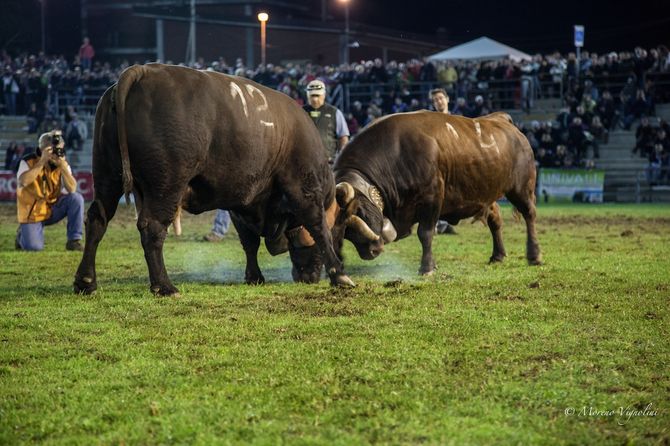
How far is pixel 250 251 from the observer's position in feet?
33.3

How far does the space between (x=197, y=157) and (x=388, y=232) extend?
288cm

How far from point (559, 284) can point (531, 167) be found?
319 centimetres

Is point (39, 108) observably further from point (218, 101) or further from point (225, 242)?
point (218, 101)

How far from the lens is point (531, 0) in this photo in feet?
173

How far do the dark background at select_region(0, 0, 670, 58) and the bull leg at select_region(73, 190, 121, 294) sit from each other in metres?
43.3

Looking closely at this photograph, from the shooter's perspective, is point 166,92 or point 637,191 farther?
point 637,191

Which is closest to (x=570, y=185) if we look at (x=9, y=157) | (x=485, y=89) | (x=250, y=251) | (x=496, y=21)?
(x=485, y=89)

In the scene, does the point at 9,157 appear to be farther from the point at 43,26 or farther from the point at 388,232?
the point at 388,232

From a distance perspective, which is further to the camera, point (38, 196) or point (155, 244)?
point (38, 196)

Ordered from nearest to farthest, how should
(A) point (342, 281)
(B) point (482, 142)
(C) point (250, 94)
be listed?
(C) point (250, 94) < (A) point (342, 281) < (B) point (482, 142)

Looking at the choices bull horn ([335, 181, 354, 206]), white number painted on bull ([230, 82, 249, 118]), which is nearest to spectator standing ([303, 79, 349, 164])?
bull horn ([335, 181, 354, 206])

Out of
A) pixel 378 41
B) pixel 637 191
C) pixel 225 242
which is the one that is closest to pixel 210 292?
pixel 225 242

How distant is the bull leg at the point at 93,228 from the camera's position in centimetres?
871

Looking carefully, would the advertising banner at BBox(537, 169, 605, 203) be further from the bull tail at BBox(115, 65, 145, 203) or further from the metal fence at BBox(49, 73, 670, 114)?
the bull tail at BBox(115, 65, 145, 203)
